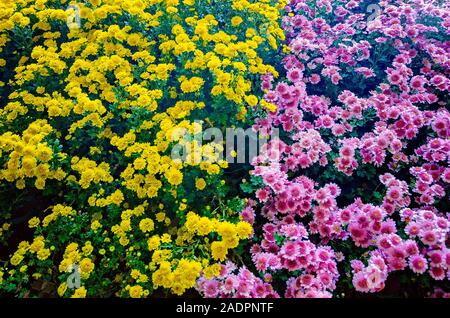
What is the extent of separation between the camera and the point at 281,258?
248 centimetres

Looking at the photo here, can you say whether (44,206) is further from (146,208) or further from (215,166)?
(215,166)

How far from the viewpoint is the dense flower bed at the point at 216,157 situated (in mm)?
2461

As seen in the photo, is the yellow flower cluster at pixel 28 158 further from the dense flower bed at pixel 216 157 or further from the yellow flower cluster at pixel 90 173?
the yellow flower cluster at pixel 90 173

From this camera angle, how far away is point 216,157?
8.76 feet

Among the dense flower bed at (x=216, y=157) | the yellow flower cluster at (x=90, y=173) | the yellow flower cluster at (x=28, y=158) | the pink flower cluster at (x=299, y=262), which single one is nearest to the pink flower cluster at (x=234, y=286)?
the dense flower bed at (x=216, y=157)

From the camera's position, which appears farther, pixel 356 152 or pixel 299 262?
pixel 356 152

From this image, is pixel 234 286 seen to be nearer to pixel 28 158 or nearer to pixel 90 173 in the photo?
pixel 90 173

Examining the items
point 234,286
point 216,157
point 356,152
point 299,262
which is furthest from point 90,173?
point 356,152

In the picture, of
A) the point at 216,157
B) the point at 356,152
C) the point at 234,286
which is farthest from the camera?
the point at 356,152

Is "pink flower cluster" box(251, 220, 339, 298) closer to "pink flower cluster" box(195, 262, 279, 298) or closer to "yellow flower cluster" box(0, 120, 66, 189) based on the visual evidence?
"pink flower cluster" box(195, 262, 279, 298)

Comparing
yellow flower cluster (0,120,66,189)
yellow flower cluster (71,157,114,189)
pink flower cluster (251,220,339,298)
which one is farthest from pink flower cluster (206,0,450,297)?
yellow flower cluster (0,120,66,189)

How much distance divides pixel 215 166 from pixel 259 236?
0.66 meters

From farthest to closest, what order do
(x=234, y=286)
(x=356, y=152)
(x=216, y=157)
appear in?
(x=356, y=152) < (x=216, y=157) < (x=234, y=286)
